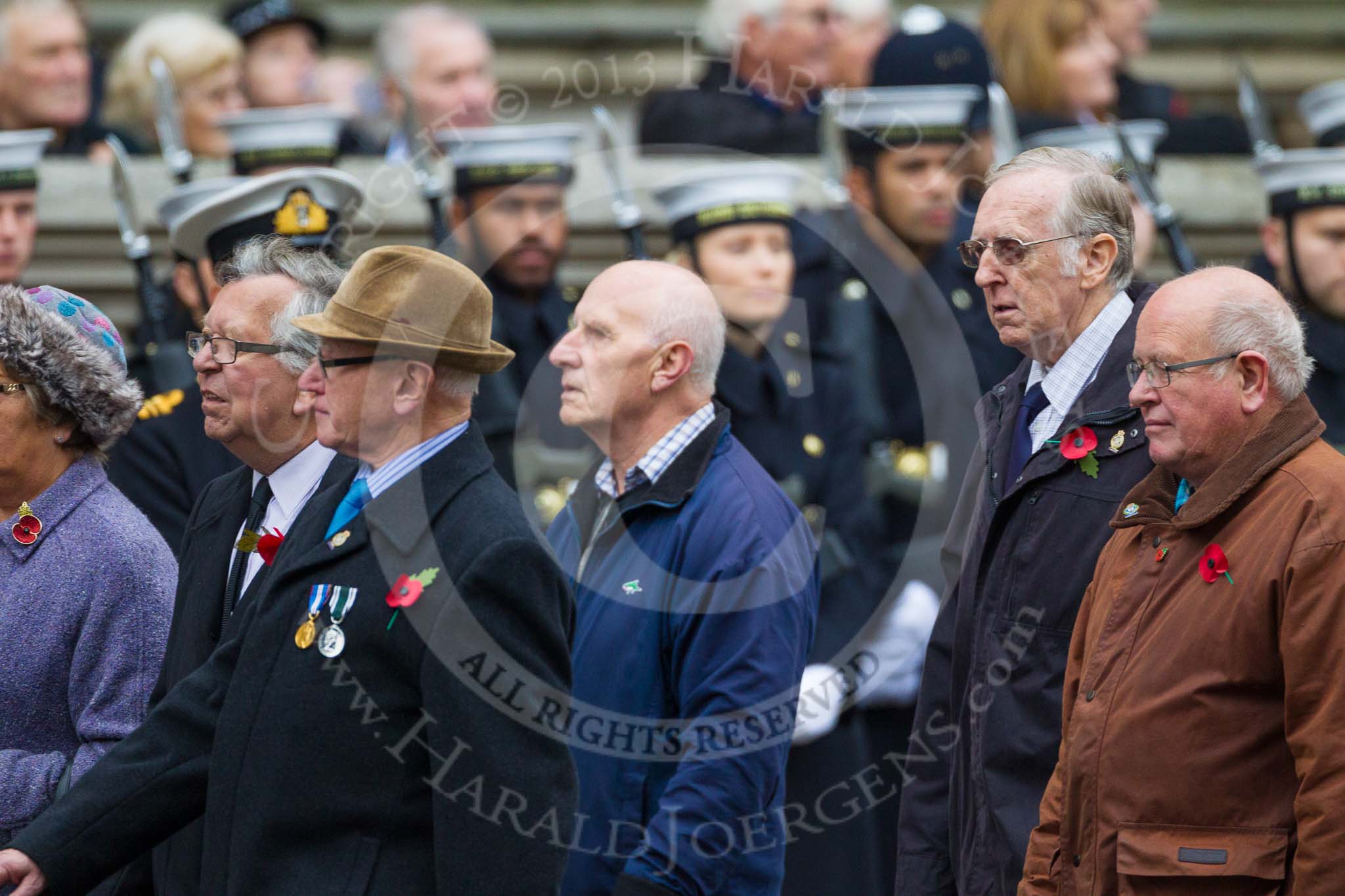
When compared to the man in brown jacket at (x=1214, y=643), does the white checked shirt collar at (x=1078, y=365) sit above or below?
above

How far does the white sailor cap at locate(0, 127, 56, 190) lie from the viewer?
681 centimetres

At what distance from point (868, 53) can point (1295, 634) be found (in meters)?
5.28

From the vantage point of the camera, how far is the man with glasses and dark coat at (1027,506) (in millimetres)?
A: 4418

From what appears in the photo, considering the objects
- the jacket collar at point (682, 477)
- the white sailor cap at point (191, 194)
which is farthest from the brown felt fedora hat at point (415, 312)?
the white sailor cap at point (191, 194)

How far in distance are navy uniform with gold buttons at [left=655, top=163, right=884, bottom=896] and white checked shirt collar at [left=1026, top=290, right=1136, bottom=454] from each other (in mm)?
1875

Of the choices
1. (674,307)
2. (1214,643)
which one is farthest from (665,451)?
(1214,643)

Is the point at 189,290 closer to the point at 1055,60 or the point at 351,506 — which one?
the point at 351,506

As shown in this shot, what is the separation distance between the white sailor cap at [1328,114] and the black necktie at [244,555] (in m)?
4.64

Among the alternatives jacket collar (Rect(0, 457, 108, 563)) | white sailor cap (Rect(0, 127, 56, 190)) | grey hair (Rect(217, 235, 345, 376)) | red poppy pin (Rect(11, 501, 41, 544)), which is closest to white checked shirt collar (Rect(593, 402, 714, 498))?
grey hair (Rect(217, 235, 345, 376))

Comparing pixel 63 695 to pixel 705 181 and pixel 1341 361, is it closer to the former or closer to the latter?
pixel 705 181

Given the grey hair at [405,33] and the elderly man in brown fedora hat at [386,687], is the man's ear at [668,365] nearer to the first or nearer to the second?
the elderly man in brown fedora hat at [386,687]

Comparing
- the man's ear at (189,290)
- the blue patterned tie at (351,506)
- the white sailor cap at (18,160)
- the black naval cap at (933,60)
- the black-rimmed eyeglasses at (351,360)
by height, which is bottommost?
the blue patterned tie at (351,506)

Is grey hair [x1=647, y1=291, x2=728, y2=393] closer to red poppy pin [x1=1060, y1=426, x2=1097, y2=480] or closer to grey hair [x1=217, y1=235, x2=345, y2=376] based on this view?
grey hair [x1=217, y1=235, x2=345, y2=376]

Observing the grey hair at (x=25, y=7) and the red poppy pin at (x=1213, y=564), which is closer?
the red poppy pin at (x=1213, y=564)
